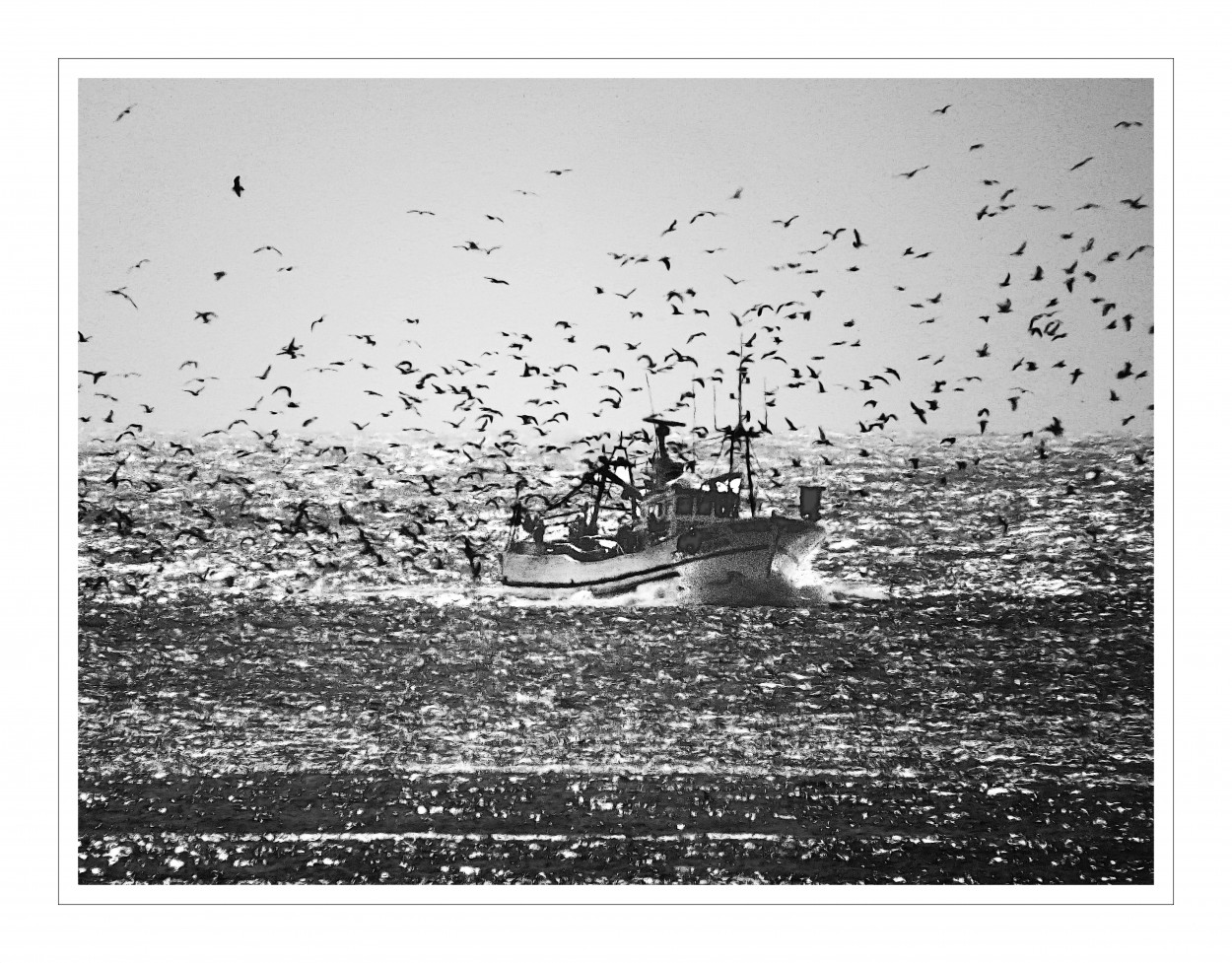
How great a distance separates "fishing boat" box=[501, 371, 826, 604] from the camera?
130 inches

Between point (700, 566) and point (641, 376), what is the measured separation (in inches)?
26.5

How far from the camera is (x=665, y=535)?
330 cm

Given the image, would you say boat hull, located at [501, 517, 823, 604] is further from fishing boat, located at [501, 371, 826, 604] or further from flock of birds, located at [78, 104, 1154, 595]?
flock of birds, located at [78, 104, 1154, 595]

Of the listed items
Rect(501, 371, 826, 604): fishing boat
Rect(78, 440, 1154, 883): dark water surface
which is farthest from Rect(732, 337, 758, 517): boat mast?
Rect(78, 440, 1154, 883): dark water surface

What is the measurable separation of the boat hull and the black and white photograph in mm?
14

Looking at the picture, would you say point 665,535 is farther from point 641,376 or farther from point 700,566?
point 641,376

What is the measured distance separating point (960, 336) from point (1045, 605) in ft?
3.12

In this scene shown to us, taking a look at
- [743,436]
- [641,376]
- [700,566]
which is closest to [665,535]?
[700,566]

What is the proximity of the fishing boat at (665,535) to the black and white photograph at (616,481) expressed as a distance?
1 cm

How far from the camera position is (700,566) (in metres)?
3.33

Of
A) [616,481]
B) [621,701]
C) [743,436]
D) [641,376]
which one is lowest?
[621,701]

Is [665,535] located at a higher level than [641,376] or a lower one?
lower
